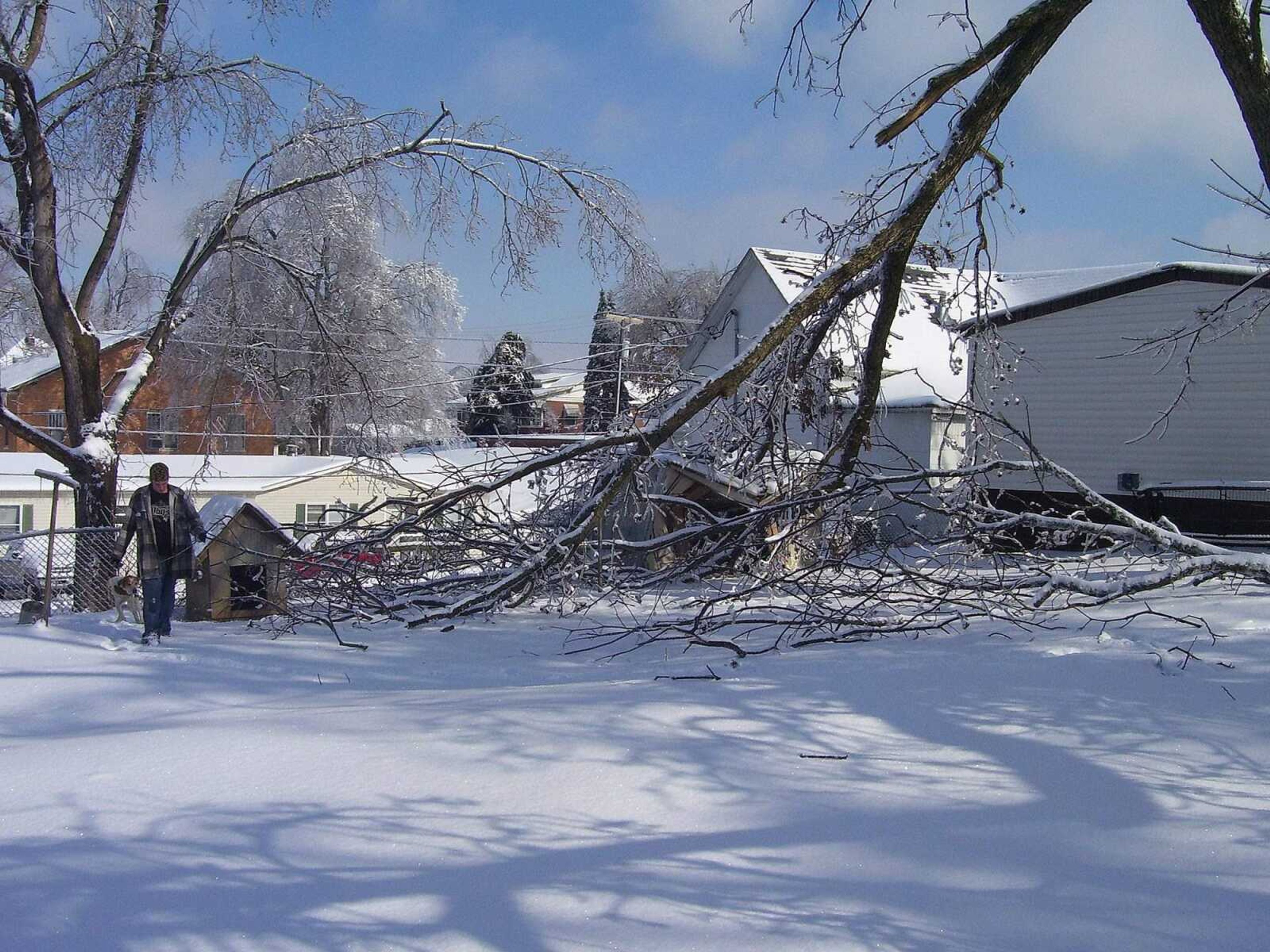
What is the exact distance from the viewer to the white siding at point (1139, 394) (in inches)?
632

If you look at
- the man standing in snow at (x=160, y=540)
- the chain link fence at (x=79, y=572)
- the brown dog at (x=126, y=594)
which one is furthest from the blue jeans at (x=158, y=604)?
the chain link fence at (x=79, y=572)

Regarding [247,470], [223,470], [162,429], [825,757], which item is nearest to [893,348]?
[247,470]

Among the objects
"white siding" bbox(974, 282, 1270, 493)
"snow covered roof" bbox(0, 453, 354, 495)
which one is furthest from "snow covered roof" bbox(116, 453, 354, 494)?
"white siding" bbox(974, 282, 1270, 493)

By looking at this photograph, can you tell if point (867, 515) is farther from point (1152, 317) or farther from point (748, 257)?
point (748, 257)

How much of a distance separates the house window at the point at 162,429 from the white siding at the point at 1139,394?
28139 mm

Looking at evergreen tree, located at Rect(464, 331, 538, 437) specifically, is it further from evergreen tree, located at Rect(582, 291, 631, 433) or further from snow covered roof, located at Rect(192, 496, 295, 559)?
snow covered roof, located at Rect(192, 496, 295, 559)

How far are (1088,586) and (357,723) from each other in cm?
423

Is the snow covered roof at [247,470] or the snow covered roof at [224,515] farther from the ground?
the snow covered roof at [247,470]

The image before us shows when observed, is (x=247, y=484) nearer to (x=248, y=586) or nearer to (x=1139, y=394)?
(x=248, y=586)

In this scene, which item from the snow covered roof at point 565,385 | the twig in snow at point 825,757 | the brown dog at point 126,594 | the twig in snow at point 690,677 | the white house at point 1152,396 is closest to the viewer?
the twig in snow at point 825,757

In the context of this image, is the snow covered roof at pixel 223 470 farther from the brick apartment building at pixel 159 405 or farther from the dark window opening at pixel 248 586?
the dark window opening at pixel 248 586

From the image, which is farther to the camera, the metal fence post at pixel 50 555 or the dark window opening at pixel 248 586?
the dark window opening at pixel 248 586

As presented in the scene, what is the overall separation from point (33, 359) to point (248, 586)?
14.8 metres

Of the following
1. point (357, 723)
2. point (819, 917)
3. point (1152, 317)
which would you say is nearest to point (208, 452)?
point (357, 723)
